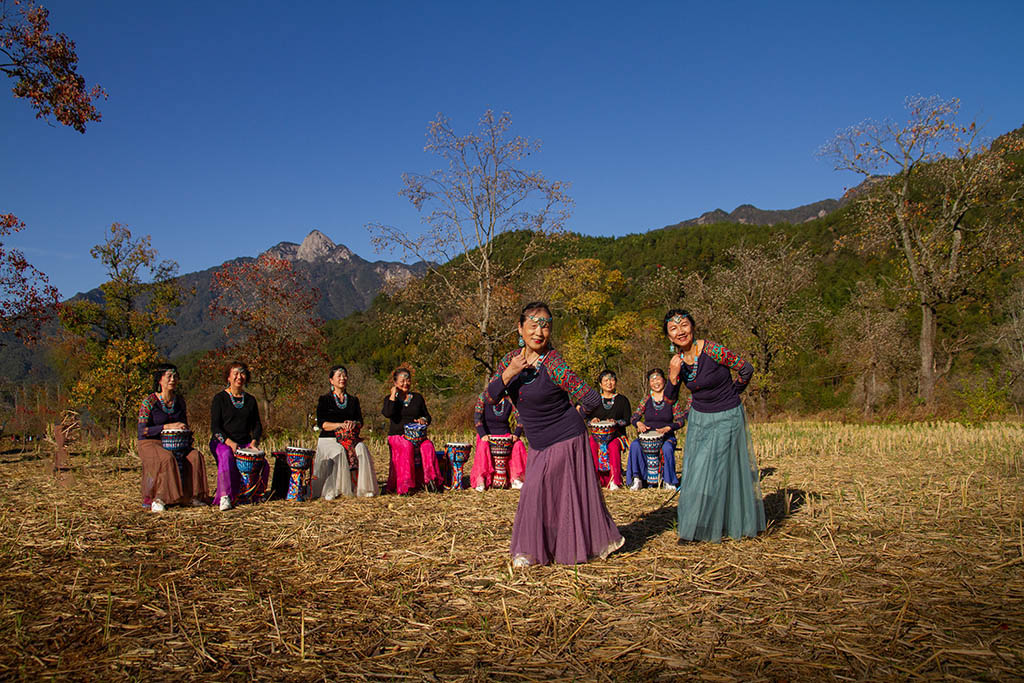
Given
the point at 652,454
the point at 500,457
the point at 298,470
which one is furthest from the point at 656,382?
the point at 298,470

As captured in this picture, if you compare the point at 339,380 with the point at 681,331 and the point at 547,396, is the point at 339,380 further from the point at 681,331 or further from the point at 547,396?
the point at 681,331

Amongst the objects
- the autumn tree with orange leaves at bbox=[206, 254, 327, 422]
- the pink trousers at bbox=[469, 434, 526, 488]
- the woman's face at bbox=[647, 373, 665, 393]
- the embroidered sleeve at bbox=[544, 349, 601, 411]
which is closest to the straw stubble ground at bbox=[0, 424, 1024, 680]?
the embroidered sleeve at bbox=[544, 349, 601, 411]

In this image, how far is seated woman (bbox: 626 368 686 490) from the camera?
883cm

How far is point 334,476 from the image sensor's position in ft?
27.9

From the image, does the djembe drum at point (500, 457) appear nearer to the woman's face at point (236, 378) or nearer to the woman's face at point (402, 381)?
the woman's face at point (402, 381)

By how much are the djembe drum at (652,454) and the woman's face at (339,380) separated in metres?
4.14

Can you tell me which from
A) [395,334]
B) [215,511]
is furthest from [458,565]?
[395,334]

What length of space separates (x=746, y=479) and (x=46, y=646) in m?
5.39

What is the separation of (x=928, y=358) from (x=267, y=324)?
22388 mm

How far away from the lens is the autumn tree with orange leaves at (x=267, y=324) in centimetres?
2109

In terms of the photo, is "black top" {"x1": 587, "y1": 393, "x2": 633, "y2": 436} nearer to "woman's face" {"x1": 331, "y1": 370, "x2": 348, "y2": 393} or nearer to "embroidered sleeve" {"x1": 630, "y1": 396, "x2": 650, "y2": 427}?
"embroidered sleeve" {"x1": 630, "y1": 396, "x2": 650, "y2": 427}

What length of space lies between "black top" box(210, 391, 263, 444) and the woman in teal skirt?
5.31m

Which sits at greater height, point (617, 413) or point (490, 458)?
point (617, 413)

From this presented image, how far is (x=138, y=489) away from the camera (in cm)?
892
